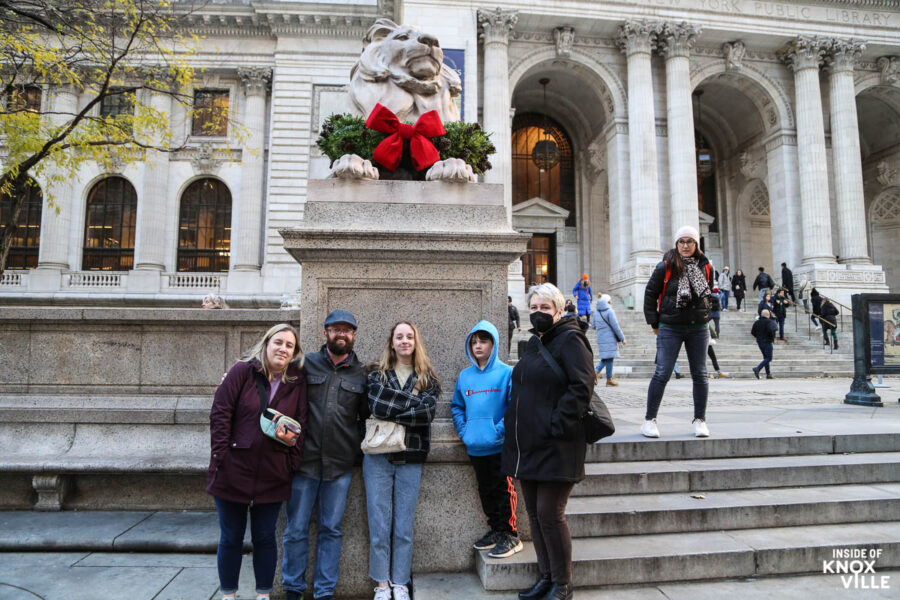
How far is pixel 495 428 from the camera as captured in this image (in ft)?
11.7

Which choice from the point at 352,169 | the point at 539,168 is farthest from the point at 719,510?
the point at 539,168

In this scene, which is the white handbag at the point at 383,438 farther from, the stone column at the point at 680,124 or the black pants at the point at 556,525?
the stone column at the point at 680,124

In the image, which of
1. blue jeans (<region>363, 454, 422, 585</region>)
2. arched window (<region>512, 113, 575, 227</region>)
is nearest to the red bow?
blue jeans (<region>363, 454, 422, 585</region>)

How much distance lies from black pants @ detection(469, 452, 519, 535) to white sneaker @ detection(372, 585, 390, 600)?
0.81m

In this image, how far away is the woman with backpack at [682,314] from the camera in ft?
16.9

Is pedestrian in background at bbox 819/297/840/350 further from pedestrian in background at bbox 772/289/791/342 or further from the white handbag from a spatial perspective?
the white handbag

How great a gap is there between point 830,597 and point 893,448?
290 cm

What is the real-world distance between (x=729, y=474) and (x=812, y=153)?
26.9m

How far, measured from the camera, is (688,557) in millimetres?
3572

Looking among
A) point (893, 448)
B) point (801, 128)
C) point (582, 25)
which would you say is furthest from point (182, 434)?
point (801, 128)

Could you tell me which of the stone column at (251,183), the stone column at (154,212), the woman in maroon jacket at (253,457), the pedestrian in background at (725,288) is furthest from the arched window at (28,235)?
the pedestrian in background at (725,288)

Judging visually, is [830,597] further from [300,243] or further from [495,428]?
[300,243]

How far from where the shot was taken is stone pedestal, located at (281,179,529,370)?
3.90 meters

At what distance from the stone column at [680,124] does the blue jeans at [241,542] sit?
79.5 ft
